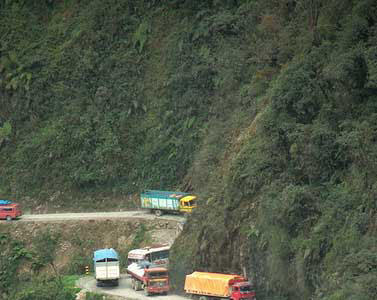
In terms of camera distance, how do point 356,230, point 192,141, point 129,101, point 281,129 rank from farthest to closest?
point 129,101 < point 192,141 < point 281,129 < point 356,230

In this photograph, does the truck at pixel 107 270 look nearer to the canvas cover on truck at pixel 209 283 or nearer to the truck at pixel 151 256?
the truck at pixel 151 256

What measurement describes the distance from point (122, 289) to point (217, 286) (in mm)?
8806

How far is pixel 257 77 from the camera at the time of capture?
243 feet

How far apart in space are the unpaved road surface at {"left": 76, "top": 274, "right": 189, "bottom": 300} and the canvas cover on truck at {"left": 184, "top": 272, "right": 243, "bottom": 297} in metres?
1.25

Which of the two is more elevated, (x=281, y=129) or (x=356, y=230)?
(x=281, y=129)

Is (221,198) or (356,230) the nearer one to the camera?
(356,230)

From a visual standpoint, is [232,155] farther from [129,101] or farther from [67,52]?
[67,52]

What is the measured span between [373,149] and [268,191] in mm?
7393

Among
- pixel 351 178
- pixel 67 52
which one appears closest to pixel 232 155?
pixel 351 178

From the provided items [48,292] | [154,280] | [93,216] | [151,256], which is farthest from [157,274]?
[93,216]

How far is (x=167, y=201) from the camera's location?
7700 cm

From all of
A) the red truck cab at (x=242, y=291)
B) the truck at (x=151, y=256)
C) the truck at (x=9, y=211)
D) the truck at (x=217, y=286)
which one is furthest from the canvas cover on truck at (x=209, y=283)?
the truck at (x=9, y=211)

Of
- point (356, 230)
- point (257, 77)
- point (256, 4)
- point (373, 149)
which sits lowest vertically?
point (356, 230)

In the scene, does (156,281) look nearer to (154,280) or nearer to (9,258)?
(154,280)
